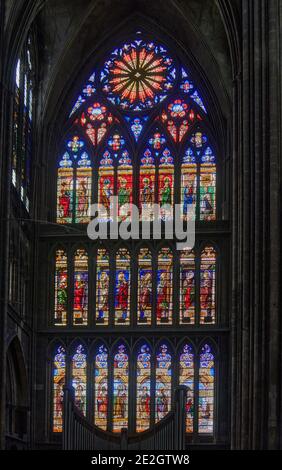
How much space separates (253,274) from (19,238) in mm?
11105

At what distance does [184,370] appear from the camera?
1561 inches

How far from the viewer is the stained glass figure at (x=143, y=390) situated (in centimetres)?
3969

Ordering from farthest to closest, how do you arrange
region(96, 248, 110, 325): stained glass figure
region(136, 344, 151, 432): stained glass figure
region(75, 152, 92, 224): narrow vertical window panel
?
region(75, 152, 92, 224): narrow vertical window panel, region(96, 248, 110, 325): stained glass figure, region(136, 344, 151, 432): stained glass figure

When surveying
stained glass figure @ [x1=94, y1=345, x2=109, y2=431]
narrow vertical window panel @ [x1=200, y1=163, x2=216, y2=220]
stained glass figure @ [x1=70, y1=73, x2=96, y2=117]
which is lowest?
stained glass figure @ [x1=94, y1=345, x2=109, y2=431]

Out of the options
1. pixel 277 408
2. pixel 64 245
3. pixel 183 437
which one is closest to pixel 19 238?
pixel 64 245

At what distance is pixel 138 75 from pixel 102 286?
7.33m

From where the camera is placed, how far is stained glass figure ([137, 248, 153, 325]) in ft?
133

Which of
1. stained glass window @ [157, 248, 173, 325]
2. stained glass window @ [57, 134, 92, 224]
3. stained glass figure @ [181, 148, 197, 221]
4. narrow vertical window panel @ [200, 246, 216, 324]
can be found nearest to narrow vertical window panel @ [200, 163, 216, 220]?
stained glass figure @ [181, 148, 197, 221]

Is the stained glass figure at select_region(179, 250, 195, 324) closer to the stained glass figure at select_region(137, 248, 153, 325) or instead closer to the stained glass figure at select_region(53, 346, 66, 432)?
the stained glass figure at select_region(137, 248, 153, 325)

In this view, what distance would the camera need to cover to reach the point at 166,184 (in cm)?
4175

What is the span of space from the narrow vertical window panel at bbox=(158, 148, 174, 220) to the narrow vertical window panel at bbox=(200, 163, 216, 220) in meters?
1.00

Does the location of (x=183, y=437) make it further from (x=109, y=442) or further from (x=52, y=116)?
(x=52, y=116)

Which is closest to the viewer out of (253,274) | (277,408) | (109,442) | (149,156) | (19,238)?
(277,408)

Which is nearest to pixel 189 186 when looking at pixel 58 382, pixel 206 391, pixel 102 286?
pixel 102 286
